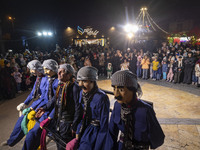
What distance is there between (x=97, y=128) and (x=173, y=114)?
3.95 meters

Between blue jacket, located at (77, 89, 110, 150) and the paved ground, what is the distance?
190 cm

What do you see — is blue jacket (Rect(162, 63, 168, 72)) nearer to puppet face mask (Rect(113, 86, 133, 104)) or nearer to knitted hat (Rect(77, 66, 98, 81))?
knitted hat (Rect(77, 66, 98, 81))

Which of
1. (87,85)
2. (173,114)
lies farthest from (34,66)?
(173,114)

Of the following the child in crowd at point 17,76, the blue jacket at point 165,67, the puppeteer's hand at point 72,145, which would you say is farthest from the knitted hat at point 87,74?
the blue jacket at point 165,67

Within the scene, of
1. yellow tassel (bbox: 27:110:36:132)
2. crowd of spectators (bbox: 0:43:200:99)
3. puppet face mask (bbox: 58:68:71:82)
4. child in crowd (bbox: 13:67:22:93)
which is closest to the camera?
puppet face mask (bbox: 58:68:71:82)

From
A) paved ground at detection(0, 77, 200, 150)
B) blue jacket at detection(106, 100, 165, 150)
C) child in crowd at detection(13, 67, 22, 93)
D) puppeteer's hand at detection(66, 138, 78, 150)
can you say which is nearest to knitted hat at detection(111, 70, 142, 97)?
blue jacket at detection(106, 100, 165, 150)

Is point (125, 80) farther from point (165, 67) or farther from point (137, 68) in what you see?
point (137, 68)

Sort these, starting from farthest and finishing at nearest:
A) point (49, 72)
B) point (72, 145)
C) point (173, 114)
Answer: point (173, 114) < point (49, 72) < point (72, 145)

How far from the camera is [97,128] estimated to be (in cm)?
204

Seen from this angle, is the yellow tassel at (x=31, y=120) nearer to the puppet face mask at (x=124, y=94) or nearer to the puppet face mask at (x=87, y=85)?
the puppet face mask at (x=87, y=85)

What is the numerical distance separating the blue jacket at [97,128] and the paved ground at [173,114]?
1896 mm

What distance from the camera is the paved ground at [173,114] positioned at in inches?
137

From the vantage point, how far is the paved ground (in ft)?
11.4

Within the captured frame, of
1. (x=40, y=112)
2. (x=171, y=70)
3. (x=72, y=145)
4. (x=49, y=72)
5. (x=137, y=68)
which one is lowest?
(x=72, y=145)
